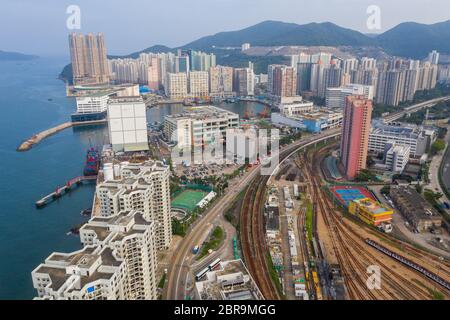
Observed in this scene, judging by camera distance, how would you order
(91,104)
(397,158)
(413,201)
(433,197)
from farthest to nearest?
(91,104), (397,158), (433,197), (413,201)

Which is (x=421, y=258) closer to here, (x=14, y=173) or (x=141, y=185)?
(x=141, y=185)

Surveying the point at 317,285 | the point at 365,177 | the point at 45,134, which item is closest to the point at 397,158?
the point at 365,177

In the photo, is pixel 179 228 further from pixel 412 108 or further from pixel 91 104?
pixel 412 108

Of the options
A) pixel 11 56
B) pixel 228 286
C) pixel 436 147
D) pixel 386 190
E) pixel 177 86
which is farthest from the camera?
pixel 11 56
